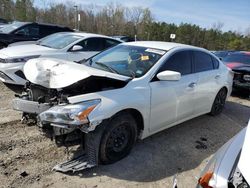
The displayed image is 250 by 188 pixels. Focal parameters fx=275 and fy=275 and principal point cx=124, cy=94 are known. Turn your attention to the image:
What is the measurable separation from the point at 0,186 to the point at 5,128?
162cm

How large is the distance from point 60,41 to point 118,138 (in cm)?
496

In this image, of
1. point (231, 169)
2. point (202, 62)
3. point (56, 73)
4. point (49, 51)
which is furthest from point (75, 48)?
point (231, 169)

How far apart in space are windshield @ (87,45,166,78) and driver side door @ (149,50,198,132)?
0.22 meters

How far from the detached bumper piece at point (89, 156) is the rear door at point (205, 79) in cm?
234

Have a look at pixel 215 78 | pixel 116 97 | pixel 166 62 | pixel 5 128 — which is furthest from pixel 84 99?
pixel 215 78

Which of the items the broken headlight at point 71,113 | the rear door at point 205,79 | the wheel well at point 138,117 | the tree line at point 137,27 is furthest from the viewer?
the tree line at point 137,27

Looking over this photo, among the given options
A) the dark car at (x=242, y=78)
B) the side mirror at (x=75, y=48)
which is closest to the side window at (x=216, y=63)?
the dark car at (x=242, y=78)

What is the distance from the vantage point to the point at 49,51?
23.6ft

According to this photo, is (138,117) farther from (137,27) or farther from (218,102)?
(137,27)

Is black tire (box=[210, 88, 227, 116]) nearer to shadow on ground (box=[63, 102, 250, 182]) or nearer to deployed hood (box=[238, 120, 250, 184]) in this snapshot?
shadow on ground (box=[63, 102, 250, 182])

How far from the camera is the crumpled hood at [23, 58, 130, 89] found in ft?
11.7

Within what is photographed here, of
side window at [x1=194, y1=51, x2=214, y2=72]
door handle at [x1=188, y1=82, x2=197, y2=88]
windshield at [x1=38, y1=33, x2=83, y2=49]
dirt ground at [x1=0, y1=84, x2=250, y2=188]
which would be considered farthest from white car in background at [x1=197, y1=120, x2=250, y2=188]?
windshield at [x1=38, y1=33, x2=83, y2=49]

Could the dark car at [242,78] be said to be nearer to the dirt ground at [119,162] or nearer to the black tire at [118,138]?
the dirt ground at [119,162]

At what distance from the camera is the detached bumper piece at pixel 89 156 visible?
3438 millimetres
